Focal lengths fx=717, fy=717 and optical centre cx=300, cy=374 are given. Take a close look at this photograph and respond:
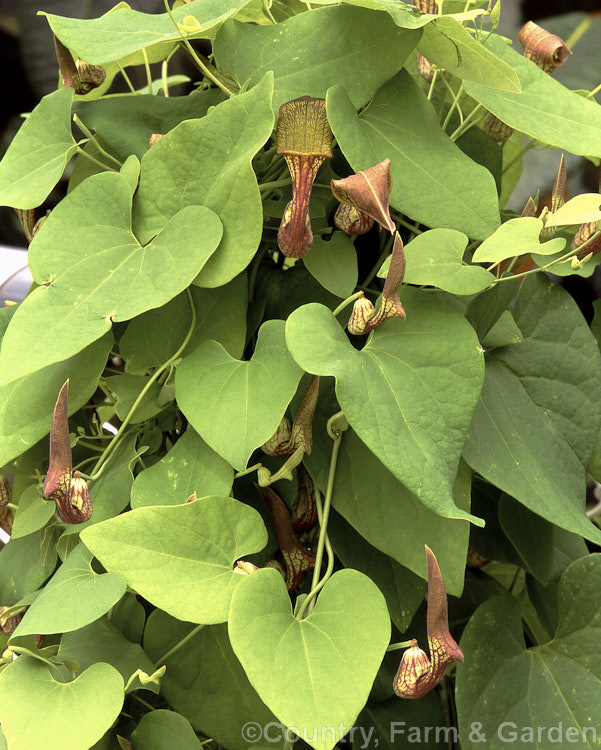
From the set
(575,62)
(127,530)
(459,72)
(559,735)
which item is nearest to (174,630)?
(127,530)

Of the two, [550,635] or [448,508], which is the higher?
[448,508]

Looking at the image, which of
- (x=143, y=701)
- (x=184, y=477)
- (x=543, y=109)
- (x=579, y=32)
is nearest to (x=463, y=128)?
(x=543, y=109)

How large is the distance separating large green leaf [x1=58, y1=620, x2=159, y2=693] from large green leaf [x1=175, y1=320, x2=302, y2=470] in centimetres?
13

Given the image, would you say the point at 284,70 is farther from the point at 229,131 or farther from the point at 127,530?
the point at 127,530

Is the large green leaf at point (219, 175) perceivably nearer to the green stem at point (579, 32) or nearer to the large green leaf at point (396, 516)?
the large green leaf at point (396, 516)

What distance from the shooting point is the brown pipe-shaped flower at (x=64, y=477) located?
0.33 metres

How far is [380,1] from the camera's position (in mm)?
337

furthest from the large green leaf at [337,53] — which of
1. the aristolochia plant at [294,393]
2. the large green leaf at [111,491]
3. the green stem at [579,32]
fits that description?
the green stem at [579,32]

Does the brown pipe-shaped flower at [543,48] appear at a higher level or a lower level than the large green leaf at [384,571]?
higher

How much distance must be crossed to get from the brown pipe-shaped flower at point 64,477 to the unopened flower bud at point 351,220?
16 centimetres

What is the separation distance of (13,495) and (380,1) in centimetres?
37

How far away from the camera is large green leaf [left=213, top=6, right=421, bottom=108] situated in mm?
357

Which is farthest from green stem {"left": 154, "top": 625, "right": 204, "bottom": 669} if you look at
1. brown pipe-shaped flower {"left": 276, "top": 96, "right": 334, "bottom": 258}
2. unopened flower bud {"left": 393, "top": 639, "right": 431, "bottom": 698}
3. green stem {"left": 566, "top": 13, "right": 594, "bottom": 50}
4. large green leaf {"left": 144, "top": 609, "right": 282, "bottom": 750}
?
green stem {"left": 566, "top": 13, "right": 594, "bottom": 50}

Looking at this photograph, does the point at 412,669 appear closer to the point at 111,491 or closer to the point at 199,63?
the point at 111,491
